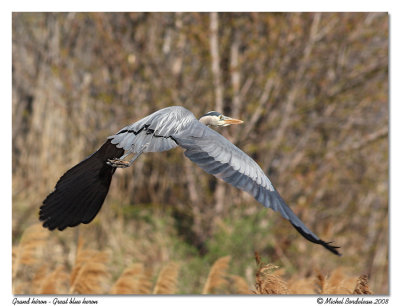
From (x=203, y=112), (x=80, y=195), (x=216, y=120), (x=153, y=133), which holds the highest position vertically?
(x=203, y=112)

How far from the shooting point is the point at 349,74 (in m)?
7.67

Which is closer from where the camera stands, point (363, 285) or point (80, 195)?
point (363, 285)

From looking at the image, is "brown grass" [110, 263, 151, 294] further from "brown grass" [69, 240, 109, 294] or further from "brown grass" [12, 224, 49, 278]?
"brown grass" [12, 224, 49, 278]

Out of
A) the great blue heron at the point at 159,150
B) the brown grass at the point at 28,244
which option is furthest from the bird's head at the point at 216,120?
the brown grass at the point at 28,244

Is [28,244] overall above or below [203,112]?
below

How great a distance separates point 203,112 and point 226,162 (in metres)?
4.09

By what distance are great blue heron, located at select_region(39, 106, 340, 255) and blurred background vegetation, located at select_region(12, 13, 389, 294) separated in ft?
11.8

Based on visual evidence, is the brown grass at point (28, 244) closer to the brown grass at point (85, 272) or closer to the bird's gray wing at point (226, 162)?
the brown grass at point (85, 272)

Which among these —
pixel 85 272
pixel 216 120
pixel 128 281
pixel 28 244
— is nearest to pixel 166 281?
pixel 128 281

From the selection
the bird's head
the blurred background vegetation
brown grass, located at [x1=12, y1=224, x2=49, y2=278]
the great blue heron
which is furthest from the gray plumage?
the blurred background vegetation

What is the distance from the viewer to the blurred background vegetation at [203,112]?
7.53 m

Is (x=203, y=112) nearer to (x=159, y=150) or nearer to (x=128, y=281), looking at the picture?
(x=128, y=281)

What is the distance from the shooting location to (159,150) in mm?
3410

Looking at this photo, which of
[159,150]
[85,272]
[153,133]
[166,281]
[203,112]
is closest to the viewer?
[159,150]
